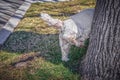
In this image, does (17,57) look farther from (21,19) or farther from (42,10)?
(42,10)

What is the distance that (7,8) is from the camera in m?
8.59

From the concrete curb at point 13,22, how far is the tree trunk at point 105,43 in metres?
2.49

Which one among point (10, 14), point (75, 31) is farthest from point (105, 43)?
point (10, 14)

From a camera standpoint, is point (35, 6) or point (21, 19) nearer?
point (21, 19)

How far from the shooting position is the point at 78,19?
502 cm

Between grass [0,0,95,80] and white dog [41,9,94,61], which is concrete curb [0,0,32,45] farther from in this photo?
Answer: white dog [41,9,94,61]

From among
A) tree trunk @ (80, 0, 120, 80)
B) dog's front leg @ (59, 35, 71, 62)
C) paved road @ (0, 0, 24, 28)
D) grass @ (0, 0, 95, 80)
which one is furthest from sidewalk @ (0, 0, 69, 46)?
tree trunk @ (80, 0, 120, 80)

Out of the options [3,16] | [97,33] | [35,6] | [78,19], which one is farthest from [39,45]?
[35,6]

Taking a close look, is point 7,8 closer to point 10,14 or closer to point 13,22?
point 10,14

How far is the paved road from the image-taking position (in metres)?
7.58

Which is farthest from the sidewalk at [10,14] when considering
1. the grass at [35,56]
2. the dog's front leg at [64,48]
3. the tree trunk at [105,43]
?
the tree trunk at [105,43]

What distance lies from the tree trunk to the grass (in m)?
0.47

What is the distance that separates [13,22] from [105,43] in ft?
12.6

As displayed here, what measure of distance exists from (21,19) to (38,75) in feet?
10.7
